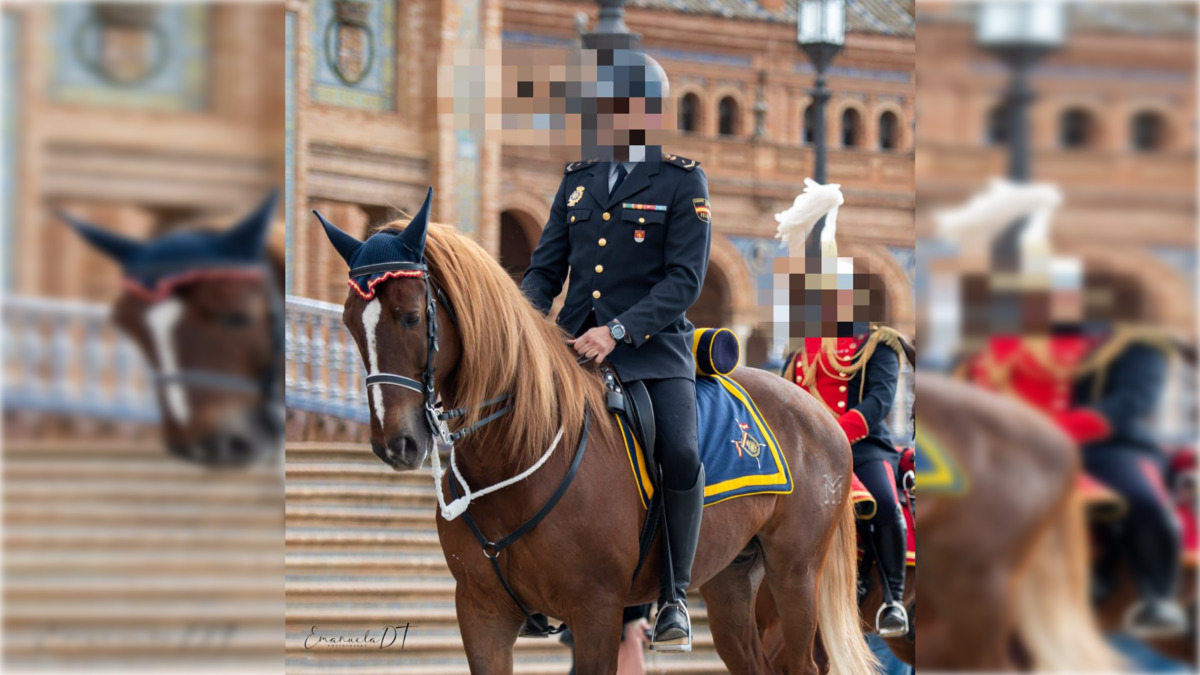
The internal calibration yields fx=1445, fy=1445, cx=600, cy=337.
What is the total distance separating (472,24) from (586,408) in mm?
9115

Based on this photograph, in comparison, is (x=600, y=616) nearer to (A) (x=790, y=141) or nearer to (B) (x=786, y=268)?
(B) (x=786, y=268)

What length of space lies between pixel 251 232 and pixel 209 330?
0.09 metres

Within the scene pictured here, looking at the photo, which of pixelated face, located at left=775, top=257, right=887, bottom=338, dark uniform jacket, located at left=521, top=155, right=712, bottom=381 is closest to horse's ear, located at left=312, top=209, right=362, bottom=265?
dark uniform jacket, located at left=521, top=155, right=712, bottom=381

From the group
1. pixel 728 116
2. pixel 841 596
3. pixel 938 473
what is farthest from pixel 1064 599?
pixel 728 116

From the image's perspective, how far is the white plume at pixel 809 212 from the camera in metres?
4.71

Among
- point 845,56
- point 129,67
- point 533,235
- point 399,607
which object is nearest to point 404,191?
point 533,235

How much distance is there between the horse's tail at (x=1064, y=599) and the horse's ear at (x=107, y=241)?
62 cm

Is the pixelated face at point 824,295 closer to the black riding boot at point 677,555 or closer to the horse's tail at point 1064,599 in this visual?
the black riding boot at point 677,555

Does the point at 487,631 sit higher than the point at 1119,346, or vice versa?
the point at 1119,346

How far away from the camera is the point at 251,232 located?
37.8 inches

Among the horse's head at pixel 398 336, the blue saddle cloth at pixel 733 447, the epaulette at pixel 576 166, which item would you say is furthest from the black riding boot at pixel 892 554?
the horse's head at pixel 398 336

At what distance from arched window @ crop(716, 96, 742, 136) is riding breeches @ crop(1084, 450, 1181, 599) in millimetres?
15923

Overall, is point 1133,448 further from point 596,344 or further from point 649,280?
point 649,280

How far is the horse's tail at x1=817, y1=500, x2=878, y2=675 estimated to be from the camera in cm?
445
